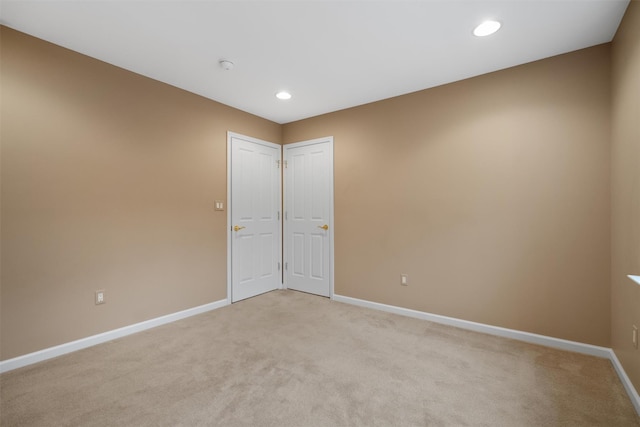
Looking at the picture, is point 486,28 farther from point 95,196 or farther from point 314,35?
point 95,196

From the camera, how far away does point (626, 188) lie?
1994 millimetres

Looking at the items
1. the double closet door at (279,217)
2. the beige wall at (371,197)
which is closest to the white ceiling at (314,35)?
the beige wall at (371,197)

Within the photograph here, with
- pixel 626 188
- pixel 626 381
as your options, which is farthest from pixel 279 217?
pixel 626 381

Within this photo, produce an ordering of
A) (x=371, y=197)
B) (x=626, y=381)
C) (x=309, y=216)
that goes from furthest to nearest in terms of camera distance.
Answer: (x=309, y=216) < (x=371, y=197) < (x=626, y=381)

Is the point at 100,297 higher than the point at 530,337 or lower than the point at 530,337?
higher

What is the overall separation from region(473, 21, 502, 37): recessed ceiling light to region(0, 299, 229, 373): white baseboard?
379 centimetres

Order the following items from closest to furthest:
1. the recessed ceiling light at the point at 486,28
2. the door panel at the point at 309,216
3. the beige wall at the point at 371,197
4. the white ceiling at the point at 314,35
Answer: the white ceiling at the point at 314,35 < the recessed ceiling light at the point at 486,28 < the beige wall at the point at 371,197 < the door panel at the point at 309,216

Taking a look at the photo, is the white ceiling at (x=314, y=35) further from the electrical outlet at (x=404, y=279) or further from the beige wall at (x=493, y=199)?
the electrical outlet at (x=404, y=279)

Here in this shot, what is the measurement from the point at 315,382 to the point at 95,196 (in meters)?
2.46

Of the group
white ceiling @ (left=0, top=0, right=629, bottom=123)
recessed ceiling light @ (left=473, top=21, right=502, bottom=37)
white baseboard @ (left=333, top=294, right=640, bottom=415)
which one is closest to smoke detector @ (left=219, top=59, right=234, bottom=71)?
white ceiling @ (left=0, top=0, right=629, bottom=123)

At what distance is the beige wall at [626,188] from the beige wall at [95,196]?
372 cm

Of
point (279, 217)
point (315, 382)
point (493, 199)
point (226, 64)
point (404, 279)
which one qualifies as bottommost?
point (315, 382)

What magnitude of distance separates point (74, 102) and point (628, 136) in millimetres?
4246

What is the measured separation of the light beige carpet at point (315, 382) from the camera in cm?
169
